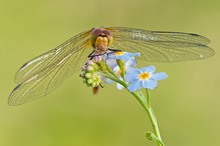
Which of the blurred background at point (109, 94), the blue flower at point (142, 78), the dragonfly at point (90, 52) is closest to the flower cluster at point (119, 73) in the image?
the blue flower at point (142, 78)

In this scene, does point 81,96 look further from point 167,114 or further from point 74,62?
point 74,62

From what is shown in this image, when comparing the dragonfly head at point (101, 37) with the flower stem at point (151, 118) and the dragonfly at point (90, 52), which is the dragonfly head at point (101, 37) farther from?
the flower stem at point (151, 118)

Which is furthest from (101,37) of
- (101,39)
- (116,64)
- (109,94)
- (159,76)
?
(109,94)

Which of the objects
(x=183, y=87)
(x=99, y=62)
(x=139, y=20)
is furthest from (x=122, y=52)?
(x=139, y=20)

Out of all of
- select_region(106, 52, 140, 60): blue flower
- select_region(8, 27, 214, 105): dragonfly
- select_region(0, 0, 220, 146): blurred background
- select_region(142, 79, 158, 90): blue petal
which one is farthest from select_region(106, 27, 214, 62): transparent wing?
select_region(0, 0, 220, 146): blurred background

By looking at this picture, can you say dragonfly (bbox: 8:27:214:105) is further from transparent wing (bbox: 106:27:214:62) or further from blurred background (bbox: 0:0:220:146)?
blurred background (bbox: 0:0:220:146)

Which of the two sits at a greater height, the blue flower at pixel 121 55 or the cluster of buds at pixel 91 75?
the blue flower at pixel 121 55
